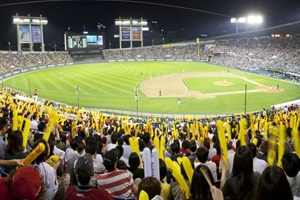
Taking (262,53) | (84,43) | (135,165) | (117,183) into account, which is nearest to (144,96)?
(135,165)

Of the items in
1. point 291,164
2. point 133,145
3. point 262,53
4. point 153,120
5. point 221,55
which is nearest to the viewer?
point 291,164

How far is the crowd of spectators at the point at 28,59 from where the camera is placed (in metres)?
76.1

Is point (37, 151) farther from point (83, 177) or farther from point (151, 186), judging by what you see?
point (151, 186)

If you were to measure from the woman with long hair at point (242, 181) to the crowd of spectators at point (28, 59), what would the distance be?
7288cm

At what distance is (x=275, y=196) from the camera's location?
11.1 ft

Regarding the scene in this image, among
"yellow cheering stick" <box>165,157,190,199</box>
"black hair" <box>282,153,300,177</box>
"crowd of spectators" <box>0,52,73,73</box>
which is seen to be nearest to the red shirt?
"yellow cheering stick" <box>165,157,190,199</box>

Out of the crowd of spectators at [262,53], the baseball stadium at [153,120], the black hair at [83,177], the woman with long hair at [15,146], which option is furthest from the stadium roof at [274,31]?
the black hair at [83,177]

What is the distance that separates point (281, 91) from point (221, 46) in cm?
5250

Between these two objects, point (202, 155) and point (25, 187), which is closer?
point (25, 187)

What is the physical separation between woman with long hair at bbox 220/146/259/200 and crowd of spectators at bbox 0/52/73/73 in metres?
72.9

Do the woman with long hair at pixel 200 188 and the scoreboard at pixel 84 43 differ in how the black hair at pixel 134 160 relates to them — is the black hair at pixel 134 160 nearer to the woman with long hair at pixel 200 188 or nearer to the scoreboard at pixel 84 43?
the woman with long hair at pixel 200 188

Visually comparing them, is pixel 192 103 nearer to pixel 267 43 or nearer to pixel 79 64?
pixel 267 43

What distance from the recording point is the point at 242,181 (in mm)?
4492

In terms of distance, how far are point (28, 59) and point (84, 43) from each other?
846 inches
